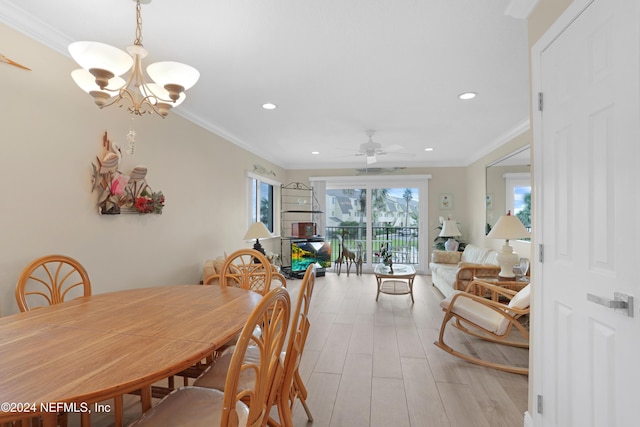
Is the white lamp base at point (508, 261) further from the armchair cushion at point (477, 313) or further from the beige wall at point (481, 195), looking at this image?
the armchair cushion at point (477, 313)

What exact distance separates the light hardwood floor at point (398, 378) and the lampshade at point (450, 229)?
2.58m

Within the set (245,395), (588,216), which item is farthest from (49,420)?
(588,216)

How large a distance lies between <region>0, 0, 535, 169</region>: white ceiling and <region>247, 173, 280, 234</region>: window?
165cm

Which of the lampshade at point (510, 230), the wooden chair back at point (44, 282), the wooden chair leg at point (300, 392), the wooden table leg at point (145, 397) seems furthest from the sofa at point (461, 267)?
the wooden chair back at point (44, 282)

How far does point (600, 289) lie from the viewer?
1254 mm

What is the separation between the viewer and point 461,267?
4.22m

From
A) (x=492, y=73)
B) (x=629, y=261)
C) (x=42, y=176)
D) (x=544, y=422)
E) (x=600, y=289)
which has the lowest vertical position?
(x=544, y=422)

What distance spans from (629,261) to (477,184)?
541cm

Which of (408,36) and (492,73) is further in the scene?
(492,73)

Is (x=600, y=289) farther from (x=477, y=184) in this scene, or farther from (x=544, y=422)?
(x=477, y=184)

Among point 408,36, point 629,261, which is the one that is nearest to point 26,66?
point 408,36

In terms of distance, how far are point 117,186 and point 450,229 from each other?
5602mm

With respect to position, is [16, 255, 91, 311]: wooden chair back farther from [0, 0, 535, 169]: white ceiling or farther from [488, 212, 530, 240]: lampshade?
[488, 212, 530, 240]: lampshade

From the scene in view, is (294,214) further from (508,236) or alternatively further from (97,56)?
(97,56)
